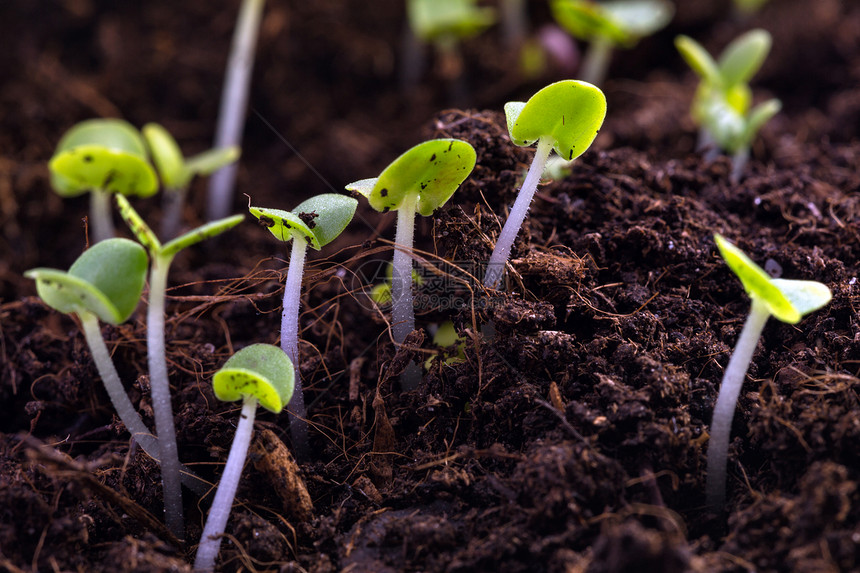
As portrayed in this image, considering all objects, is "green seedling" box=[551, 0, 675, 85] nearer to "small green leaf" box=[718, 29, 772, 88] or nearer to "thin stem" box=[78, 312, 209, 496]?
"small green leaf" box=[718, 29, 772, 88]

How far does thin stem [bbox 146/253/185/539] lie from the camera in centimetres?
93

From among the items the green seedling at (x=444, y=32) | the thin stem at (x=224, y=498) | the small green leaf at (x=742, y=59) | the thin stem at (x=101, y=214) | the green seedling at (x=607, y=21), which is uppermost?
the green seedling at (x=607, y=21)

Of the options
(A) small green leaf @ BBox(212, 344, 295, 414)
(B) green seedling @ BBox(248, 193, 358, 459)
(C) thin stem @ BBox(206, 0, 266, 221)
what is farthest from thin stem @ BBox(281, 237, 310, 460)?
(C) thin stem @ BBox(206, 0, 266, 221)

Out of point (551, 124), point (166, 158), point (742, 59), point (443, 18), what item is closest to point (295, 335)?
point (551, 124)

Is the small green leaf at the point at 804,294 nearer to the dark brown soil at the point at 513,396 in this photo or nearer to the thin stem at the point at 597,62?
the dark brown soil at the point at 513,396

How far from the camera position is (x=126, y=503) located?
98cm

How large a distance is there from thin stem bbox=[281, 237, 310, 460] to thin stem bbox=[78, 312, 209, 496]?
16 cm

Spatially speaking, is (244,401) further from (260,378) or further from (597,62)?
(597,62)

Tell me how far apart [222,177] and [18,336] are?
31.1 inches

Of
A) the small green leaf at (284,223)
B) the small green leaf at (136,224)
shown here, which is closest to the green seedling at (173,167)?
the small green leaf at (284,223)

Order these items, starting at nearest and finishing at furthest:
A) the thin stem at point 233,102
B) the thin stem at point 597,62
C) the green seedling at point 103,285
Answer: the green seedling at point 103,285
the thin stem at point 233,102
the thin stem at point 597,62

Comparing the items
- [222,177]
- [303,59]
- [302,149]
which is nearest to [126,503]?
[222,177]

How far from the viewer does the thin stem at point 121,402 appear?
97 centimetres

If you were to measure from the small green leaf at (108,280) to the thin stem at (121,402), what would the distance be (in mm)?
42
